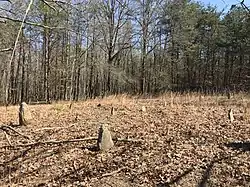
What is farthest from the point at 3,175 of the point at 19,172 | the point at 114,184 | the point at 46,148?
the point at 114,184

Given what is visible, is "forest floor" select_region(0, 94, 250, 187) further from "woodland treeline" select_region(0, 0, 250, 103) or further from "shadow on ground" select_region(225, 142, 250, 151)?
"woodland treeline" select_region(0, 0, 250, 103)

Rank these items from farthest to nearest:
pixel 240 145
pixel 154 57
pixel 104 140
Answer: pixel 154 57 → pixel 104 140 → pixel 240 145

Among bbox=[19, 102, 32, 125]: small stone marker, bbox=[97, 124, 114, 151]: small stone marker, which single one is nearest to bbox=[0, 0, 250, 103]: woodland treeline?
bbox=[19, 102, 32, 125]: small stone marker

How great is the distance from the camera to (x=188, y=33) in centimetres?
3900

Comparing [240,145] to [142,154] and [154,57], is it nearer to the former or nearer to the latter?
[142,154]

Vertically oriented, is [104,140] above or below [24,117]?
below

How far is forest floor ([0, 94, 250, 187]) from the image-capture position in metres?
7.35

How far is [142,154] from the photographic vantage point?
8.48 m

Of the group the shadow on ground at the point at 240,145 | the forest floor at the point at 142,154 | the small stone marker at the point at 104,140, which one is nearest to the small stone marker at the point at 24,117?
the forest floor at the point at 142,154

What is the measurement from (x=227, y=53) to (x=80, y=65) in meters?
17.9

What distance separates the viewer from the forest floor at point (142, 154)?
7.35 metres

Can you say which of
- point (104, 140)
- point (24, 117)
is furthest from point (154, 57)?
point (104, 140)

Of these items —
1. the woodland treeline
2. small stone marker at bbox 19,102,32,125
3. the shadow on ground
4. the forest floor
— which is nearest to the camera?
the forest floor

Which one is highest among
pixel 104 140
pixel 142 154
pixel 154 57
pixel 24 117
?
pixel 154 57
